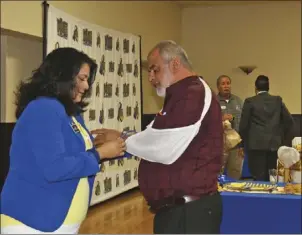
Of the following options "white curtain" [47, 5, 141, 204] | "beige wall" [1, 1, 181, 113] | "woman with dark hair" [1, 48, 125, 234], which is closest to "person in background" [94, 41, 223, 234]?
"woman with dark hair" [1, 48, 125, 234]

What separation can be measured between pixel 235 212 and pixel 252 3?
506 centimetres

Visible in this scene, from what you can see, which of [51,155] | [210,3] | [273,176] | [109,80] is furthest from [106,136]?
[210,3]

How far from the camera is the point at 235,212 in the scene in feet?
8.29

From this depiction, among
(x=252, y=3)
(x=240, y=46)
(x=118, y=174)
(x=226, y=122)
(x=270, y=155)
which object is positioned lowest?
(x=118, y=174)

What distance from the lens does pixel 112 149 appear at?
5.87 feet

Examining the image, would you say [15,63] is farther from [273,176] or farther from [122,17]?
[273,176]

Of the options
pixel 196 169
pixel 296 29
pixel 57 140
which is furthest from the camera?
pixel 296 29

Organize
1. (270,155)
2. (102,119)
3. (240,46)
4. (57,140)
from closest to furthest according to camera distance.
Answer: (57,140), (270,155), (102,119), (240,46)

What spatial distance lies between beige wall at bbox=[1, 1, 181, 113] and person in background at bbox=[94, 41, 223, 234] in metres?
2.37

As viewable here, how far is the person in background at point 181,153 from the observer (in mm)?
1811

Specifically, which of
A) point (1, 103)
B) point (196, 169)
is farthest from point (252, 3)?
point (196, 169)

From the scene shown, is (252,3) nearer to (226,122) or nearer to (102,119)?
(102,119)

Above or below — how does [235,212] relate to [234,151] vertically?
below

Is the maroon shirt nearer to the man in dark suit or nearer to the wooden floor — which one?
the man in dark suit
